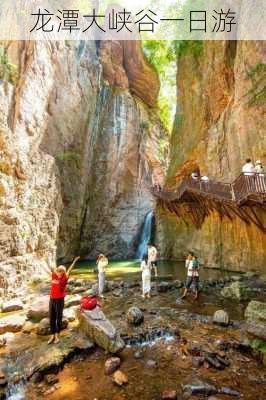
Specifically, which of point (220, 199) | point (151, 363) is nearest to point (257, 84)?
point (220, 199)

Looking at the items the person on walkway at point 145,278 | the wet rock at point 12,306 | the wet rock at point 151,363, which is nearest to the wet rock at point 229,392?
the wet rock at point 151,363

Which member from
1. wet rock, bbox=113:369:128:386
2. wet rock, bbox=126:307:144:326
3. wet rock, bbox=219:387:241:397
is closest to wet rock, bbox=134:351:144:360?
wet rock, bbox=113:369:128:386

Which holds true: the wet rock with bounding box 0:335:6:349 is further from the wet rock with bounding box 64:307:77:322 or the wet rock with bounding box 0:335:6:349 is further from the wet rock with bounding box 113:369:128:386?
the wet rock with bounding box 113:369:128:386

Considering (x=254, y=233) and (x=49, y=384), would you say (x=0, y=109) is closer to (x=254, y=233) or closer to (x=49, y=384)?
(x=49, y=384)

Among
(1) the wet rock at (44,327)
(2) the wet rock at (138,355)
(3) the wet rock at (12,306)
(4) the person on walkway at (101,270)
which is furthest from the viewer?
(4) the person on walkway at (101,270)

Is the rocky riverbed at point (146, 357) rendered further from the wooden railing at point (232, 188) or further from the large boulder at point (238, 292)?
the wooden railing at point (232, 188)

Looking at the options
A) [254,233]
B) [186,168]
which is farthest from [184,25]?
[254,233]

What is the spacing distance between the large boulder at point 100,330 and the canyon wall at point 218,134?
11028mm

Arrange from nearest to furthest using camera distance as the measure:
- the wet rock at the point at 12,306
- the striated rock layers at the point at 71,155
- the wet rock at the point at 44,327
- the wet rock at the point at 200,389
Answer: the wet rock at the point at 200,389 < the wet rock at the point at 44,327 < the wet rock at the point at 12,306 < the striated rock layers at the point at 71,155

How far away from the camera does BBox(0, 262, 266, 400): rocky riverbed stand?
5.43m

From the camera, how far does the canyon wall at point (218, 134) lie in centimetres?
1653

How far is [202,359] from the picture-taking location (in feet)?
20.9

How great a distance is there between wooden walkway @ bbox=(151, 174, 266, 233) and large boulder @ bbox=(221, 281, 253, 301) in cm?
365

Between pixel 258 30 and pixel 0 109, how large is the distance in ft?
47.2
